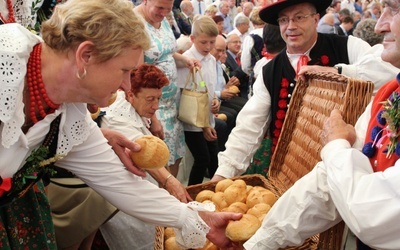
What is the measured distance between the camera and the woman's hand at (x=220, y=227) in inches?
70.2

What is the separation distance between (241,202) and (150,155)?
0.49 meters

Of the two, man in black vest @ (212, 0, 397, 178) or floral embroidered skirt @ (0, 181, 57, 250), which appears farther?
man in black vest @ (212, 0, 397, 178)

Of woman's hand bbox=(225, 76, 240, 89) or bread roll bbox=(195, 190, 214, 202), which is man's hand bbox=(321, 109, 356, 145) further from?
woman's hand bbox=(225, 76, 240, 89)

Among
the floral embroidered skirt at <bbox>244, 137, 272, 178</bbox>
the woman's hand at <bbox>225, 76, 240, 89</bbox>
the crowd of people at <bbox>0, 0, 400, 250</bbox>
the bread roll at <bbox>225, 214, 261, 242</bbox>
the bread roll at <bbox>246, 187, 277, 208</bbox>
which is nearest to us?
the crowd of people at <bbox>0, 0, 400, 250</bbox>

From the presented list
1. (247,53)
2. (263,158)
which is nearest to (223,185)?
(263,158)

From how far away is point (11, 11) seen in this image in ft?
6.02

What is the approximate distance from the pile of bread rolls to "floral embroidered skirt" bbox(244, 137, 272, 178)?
49cm

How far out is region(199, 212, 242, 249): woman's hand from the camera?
178 centimetres

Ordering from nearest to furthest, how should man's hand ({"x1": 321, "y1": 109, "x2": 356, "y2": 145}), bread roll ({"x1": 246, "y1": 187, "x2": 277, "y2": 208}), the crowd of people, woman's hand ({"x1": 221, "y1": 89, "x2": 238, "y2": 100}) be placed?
the crowd of people
man's hand ({"x1": 321, "y1": 109, "x2": 356, "y2": 145})
bread roll ({"x1": 246, "y1": 187, "x2": 277, "y2": 208})
woman's hand ({"x1": 221, "y1": 89, "x2": 238, "y2": 100})

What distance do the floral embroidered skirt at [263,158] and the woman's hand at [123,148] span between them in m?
1.00

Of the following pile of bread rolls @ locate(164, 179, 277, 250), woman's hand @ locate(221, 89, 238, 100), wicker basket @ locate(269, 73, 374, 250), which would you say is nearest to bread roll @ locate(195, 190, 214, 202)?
pile of bread rolls @ locate(164, 179, 277, 250)

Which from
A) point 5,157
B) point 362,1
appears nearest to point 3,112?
point 5,157

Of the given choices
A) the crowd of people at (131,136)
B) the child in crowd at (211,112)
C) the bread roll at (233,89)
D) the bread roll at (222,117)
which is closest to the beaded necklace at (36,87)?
the crowd of people at (131,136)

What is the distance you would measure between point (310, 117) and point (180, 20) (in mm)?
5274
